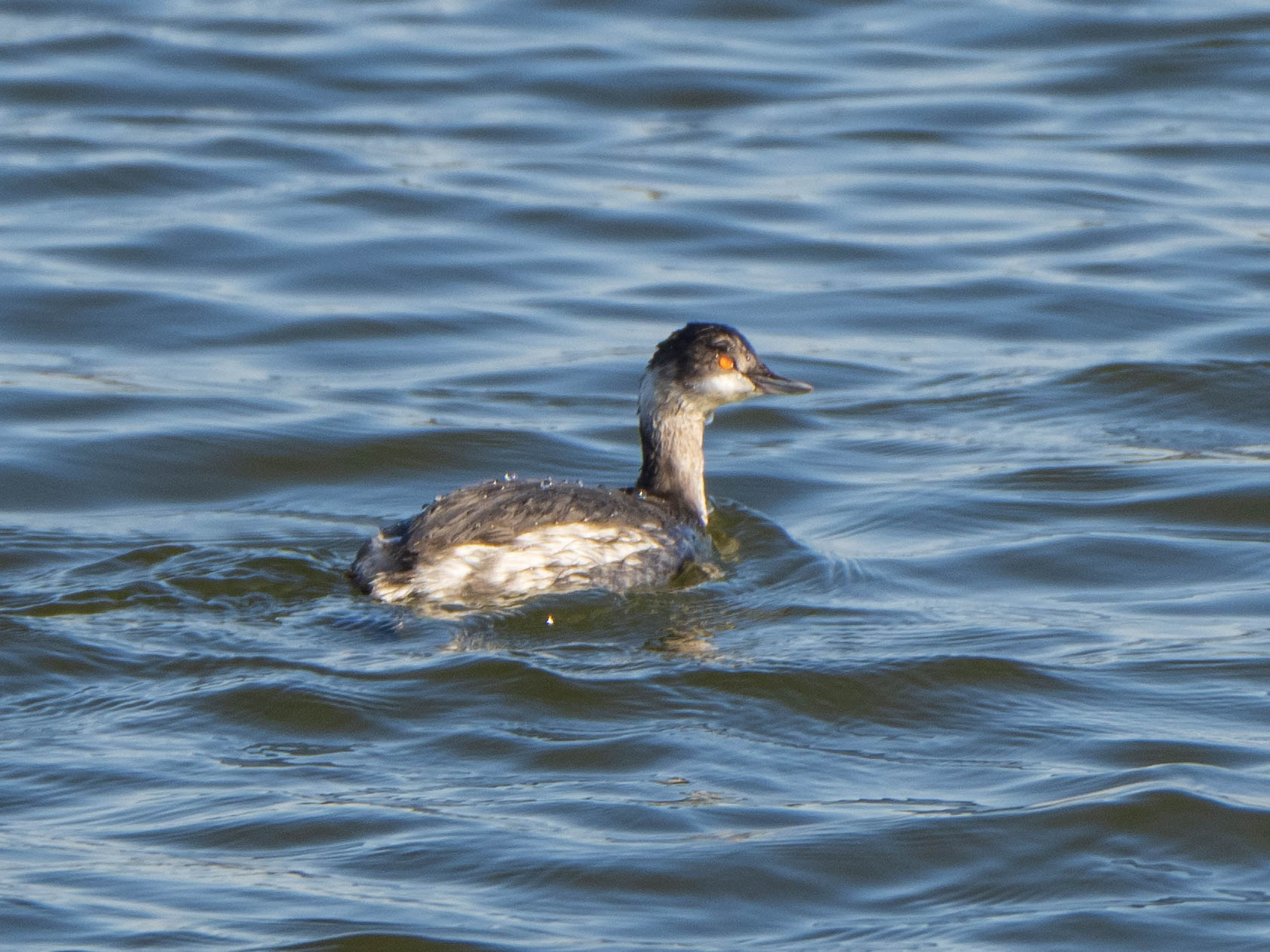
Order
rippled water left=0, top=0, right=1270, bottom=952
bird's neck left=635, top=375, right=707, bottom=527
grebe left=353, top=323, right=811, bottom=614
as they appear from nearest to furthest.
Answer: rippled water left=0, top=0, right=1270, bottom=952 < grebe left=353, top=323, right=811, bottom=614 < bird's neck left=635, top=375, right=707, bottom=527

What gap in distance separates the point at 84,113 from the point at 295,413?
693 centimetres

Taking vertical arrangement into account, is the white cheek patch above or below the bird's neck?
above

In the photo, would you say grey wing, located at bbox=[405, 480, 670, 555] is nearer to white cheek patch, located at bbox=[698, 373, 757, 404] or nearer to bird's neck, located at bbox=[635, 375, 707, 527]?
bird's neck, located at bbox=[635, 375, 707, 527]

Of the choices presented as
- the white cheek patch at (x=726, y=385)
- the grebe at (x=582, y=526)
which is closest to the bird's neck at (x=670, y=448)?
the grebe at (x=582, y=526)

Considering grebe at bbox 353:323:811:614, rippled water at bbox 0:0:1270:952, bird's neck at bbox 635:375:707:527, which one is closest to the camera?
rippled water at bbox 0:0:1270:952

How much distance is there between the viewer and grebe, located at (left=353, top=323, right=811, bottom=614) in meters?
7.59

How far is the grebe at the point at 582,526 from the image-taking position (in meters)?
7.59

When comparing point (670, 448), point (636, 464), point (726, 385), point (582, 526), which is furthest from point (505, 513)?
point (636, 464)

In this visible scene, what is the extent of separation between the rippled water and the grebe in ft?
0.45

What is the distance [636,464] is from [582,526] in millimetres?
2108

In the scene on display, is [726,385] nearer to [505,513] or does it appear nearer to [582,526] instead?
[582,526]

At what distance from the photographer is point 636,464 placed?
9.99 meters

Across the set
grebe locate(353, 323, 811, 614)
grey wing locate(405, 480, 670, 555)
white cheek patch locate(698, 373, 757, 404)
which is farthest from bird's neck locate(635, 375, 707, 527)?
grey wing locate(405, 480, 670, 555)

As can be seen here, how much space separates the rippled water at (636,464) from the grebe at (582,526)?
136 mm
